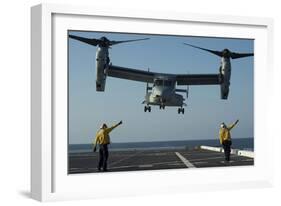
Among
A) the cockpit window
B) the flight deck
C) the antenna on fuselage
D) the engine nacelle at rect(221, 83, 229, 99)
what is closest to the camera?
the flight deck

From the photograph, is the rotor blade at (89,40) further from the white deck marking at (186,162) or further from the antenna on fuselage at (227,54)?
the white deck marking at (186,162)

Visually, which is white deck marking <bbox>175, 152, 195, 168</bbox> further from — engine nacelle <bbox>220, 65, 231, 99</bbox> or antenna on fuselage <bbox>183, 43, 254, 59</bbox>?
antenna on fuselage <bbox>183, 43, 254, 59</bbox>

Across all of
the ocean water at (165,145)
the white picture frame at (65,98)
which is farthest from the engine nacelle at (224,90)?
the ocean water at (165,145)

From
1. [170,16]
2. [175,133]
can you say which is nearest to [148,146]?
[175,133]

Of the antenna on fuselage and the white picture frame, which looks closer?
the white picture frame

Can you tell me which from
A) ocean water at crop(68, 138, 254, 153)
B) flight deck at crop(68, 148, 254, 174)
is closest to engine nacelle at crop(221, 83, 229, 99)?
ocean water at crop(68, 138, 254, 153)

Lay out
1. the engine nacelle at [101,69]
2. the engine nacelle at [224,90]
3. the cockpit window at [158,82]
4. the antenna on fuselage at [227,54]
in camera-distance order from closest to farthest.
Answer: the engine nacelle at [101,69], the cockpit window at [158,82], the antenna on fuselage at [227,54], the engine nacelle at [224,90]
